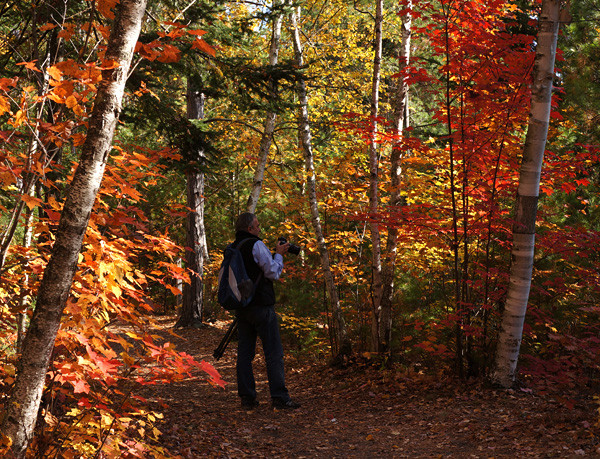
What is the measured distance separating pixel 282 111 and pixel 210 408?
427 cm

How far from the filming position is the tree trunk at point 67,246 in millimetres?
2293

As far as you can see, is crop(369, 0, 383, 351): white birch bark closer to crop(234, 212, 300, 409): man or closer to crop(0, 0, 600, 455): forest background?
crop(0, 0, 600, 455): forest background

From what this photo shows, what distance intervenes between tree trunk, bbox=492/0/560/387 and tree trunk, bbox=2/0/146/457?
12.3ft

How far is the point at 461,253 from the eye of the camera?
759cm

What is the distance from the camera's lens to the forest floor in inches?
150

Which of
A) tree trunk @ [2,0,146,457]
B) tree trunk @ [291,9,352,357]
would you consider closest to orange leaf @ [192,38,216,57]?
tree trunk @ [2,0,146,457]

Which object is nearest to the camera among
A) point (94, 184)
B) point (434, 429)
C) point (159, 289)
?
point (94, 184)

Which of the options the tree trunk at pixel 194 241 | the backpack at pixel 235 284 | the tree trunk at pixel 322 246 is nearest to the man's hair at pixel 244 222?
the backpack at pixel 235 284

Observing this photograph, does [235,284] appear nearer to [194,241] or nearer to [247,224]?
[247,224]

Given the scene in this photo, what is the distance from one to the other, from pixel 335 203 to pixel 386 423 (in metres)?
3.95

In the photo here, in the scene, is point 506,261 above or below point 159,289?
above

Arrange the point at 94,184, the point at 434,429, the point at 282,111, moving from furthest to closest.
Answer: the point at 282,111 → the point at 434,429 → the point at 94,184

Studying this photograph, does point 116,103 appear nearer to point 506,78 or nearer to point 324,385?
point 506,78

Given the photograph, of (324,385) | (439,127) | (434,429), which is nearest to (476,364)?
(434,429)
